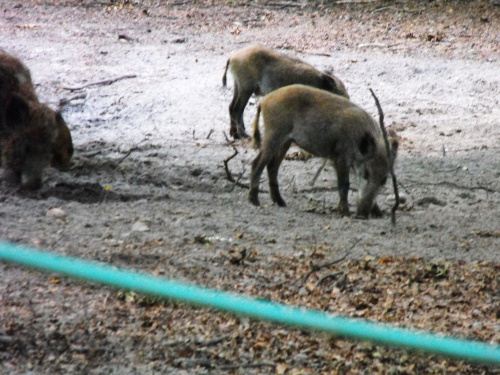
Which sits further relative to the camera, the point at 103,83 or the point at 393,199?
the point at 103,83

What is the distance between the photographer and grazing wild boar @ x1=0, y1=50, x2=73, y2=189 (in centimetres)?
611

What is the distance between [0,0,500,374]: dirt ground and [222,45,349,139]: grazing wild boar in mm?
332

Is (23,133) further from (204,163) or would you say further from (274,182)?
(274,182)

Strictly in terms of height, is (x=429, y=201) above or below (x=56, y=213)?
below

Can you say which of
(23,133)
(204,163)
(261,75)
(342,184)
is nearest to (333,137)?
(342,184)

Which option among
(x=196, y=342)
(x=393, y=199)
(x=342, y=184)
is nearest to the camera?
(x=196, y=342)

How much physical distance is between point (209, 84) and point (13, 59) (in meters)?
3.61

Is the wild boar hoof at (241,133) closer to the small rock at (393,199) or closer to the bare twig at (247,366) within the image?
the small rock at (393,199)

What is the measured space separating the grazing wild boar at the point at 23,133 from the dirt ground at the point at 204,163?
9.1 inches

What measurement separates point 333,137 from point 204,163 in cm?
161

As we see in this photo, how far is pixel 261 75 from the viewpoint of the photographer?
8.59m

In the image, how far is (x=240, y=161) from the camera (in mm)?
7586

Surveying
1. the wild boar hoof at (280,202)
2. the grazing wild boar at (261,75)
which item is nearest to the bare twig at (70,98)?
the grazing wild boar at (261,75)

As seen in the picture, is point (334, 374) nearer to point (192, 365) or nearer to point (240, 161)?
point (192, 365)
